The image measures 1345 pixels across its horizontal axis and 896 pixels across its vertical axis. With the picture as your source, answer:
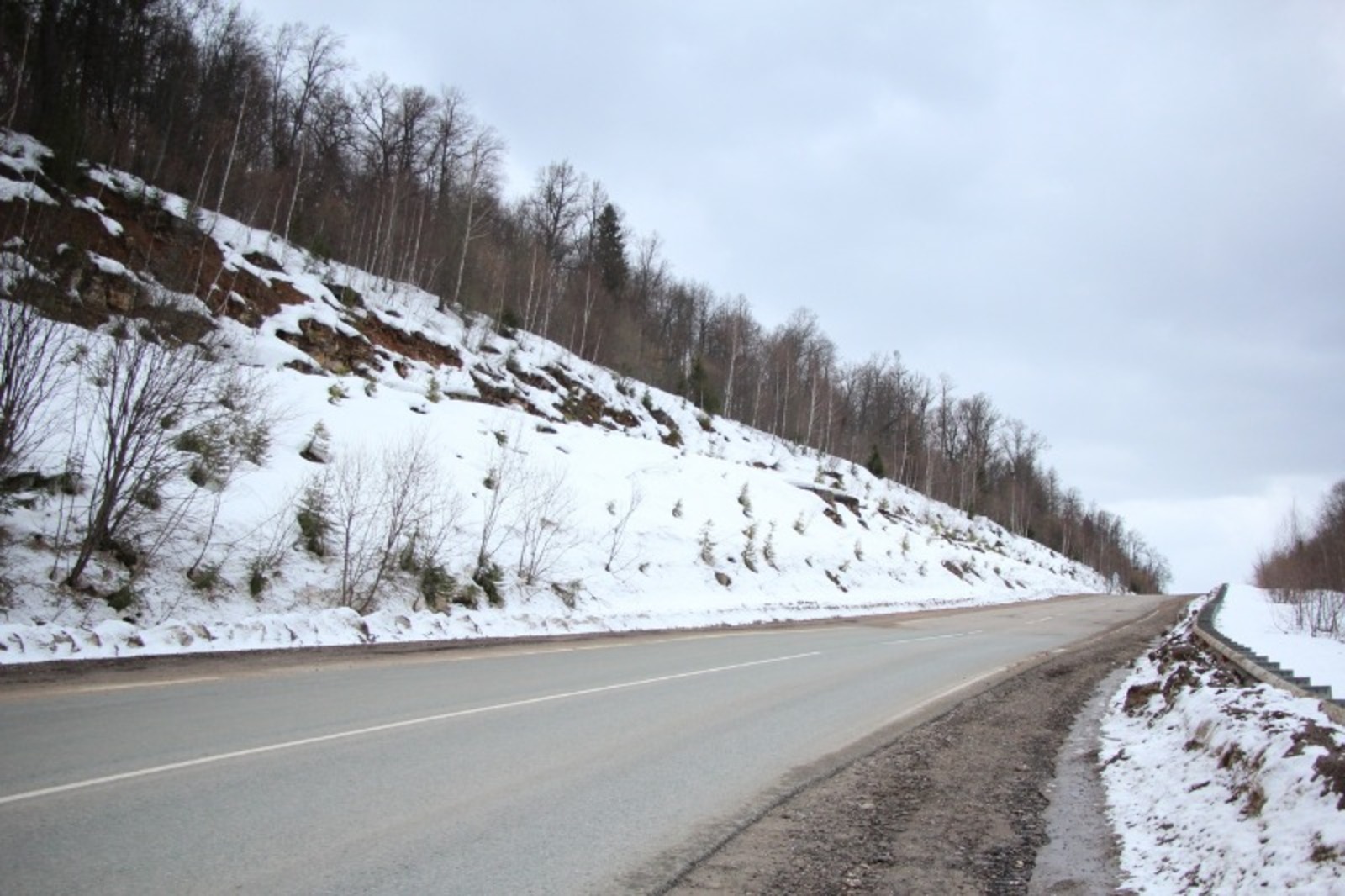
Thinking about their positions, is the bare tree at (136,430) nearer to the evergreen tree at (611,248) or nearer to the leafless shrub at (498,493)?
the leafless shrub at (498,493)

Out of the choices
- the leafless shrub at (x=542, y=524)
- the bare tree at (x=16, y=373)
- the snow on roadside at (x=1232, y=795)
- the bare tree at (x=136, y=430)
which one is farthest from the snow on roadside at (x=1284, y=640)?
the bare tree at (x=16, y=373)

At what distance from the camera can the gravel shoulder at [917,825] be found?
176 inches

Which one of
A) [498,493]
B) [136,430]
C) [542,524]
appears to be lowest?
[542,524]

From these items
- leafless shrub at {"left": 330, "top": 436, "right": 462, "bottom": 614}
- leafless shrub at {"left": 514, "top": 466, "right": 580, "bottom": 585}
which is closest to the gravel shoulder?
leafless shrub at {"left": 330, "top": 436, "right": 462, "bottom": 614}

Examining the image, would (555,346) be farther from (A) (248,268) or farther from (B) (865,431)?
(B) (865,431)

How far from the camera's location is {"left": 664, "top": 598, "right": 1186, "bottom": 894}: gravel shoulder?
4.47m

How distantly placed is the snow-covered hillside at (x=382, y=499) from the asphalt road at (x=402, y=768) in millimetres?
3342

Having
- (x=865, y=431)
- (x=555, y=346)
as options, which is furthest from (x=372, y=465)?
(x=865, y=431)

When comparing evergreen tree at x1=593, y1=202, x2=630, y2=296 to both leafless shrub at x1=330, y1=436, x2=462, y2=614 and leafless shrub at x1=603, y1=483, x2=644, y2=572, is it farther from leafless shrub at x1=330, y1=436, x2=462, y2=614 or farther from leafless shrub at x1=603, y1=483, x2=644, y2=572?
leafless shrub at x1=330, y1=436, x2=462, y2=614

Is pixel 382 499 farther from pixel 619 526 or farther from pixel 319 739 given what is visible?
pixel 319 739

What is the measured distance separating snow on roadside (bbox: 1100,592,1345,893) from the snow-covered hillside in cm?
1159

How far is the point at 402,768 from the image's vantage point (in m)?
6.08

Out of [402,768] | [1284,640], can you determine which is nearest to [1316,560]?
[1284,640]

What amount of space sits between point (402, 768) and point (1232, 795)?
603cm
